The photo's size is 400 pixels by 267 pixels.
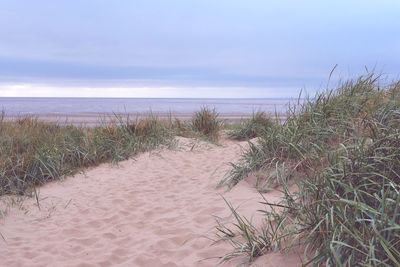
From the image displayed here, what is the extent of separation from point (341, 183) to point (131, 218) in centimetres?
300

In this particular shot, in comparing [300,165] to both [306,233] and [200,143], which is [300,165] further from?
[200,143]

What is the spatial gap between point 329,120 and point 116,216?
2.90 meters

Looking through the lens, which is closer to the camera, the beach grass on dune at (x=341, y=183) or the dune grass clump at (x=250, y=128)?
the beach grass on dune at (x=341, y=183)

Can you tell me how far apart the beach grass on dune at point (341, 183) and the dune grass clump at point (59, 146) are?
315cm

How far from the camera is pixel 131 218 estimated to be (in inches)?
222

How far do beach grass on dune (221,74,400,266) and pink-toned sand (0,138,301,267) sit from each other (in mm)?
331

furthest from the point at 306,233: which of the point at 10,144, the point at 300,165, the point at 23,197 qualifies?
the point at 10,144

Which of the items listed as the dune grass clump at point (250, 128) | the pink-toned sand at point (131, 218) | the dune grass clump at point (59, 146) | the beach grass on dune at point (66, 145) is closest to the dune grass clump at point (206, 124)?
the beach grass on dune at point (66, 145)

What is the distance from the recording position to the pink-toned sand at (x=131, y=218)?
436cm

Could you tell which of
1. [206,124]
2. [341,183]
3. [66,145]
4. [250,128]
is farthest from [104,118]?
[341,183]

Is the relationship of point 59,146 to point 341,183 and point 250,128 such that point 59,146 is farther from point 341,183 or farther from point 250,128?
point 341,183

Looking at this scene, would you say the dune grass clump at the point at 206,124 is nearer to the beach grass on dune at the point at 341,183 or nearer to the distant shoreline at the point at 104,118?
the distant shoreline at the point at 104,118

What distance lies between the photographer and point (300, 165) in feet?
16.4

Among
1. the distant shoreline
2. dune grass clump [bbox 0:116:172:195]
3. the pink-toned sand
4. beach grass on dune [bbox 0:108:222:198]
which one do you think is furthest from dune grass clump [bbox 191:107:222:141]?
the pink-toned sand
